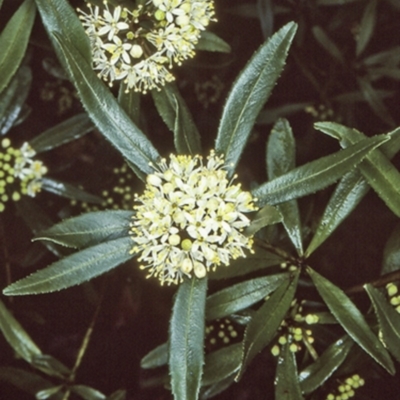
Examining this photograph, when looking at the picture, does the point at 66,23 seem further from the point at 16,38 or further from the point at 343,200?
the point at 343,200

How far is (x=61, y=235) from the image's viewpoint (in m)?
1.80

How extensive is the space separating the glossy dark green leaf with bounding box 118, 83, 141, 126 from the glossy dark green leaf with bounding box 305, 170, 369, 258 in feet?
2.45

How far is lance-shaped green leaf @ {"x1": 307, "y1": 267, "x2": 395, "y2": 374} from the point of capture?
185 cm

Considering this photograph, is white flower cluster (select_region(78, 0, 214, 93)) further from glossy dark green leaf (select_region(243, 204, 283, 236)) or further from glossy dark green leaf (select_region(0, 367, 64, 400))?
glossy dark green leaf (select_region(0, 367, 64, 400))

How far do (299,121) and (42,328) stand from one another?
1.72 meters

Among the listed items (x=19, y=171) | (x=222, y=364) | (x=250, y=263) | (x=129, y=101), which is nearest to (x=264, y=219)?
(x=250, y=263)

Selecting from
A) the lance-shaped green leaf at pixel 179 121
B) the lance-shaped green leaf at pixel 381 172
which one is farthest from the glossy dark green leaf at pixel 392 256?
the lance-shaped green leaf at pixel 179 121

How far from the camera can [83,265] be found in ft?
5.95

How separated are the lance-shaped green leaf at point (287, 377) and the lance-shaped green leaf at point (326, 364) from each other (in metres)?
0.06

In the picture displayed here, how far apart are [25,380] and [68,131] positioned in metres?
1.12

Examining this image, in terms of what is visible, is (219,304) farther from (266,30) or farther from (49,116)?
(49,116)

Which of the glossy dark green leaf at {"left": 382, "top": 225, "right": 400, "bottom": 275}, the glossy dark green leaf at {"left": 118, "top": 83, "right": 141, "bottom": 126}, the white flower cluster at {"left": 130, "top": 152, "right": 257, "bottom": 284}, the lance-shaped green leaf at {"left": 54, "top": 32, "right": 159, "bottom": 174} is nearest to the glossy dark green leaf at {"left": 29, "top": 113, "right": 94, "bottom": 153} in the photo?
the glossy dark green leaf at {"left": 118, "top": 83, "right": 141, "bottom": 126}

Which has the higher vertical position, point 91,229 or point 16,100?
point 16,100

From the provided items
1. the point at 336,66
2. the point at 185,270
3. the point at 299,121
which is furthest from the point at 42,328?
the point at 336,66
